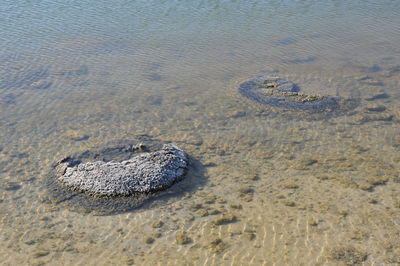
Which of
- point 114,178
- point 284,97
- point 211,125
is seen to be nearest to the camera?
point 114,178

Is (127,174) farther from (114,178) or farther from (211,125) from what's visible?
(211,125)

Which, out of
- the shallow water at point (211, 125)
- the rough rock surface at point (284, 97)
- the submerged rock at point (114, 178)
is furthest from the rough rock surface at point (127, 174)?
the rough rock surface at point (284, 97)

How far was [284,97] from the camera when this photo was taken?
1206 centimetres

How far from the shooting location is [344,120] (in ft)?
35.9

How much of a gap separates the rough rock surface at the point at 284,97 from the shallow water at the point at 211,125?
344 millimetres

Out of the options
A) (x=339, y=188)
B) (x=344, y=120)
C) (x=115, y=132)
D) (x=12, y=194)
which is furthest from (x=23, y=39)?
(x=339, y=188)

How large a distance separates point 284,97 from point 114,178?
5824 mm

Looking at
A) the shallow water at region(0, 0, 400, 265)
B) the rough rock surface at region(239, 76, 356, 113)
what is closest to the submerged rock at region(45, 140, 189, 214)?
the shallow water at region(0, 0, 400, 265)

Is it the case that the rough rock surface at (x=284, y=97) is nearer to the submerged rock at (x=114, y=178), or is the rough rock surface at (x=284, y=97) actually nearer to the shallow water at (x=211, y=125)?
the shallow water at (x=211, y=125)

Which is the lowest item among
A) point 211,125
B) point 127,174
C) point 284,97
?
point 211,125

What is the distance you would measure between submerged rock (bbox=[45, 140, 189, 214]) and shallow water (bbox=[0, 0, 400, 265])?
9.9 inches

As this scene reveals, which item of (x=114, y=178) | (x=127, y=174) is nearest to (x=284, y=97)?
(x=127, y=174)

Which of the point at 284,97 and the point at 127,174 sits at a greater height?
the point at 284,97

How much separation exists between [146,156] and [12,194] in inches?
108
